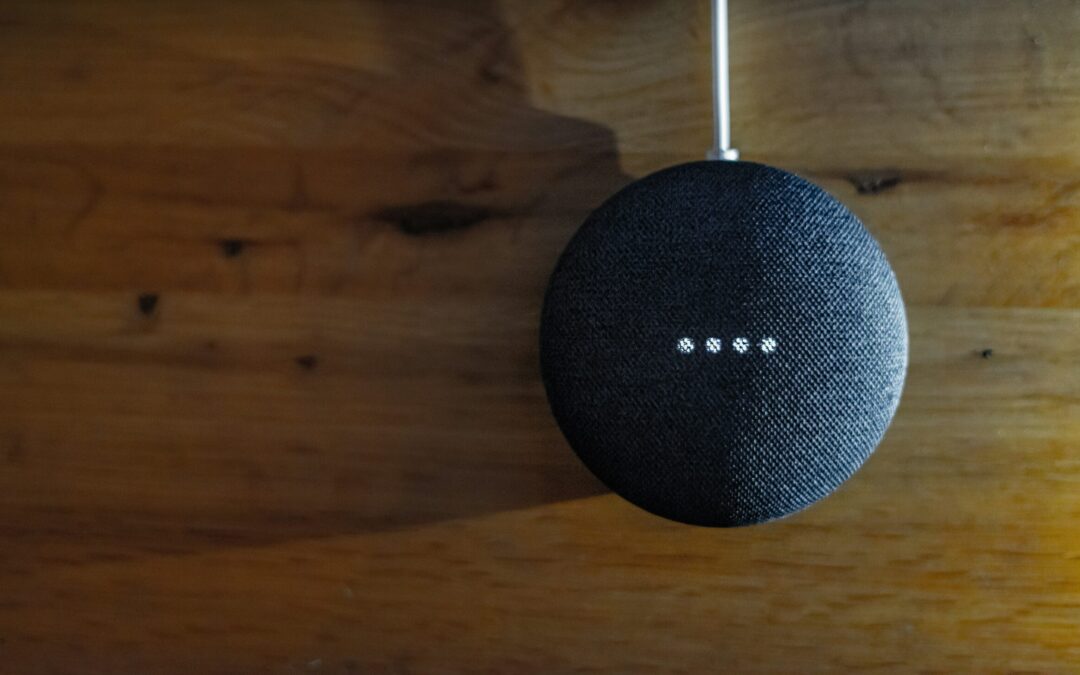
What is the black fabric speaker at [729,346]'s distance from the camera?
2.14ft

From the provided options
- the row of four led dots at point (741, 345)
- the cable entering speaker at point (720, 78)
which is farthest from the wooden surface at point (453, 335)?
the row of four led dots at point (741, 345)

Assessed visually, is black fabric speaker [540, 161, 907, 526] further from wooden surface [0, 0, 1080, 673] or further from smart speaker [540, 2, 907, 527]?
wooden surface [0, 0, 1080, 673]

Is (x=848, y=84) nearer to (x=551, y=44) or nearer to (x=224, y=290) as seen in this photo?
(x=551, y=44)

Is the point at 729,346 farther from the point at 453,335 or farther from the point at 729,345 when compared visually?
the point at 453,335

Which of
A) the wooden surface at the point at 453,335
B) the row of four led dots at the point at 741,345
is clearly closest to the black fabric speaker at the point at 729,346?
the row of four led dots at the point at 741,345

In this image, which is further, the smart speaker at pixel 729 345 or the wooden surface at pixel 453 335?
the wooden surface at pixel 453 335

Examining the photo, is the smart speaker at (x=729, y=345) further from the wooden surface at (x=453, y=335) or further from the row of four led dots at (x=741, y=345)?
the wooden surface at (x=453, y=335)

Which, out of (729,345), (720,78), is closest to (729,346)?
(729,345)

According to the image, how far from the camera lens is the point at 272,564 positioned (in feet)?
2.90

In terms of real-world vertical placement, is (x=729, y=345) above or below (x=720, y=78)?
below

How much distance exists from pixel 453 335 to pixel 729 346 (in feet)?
1.03

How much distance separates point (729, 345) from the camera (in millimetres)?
650

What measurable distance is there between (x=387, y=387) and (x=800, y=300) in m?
0.41

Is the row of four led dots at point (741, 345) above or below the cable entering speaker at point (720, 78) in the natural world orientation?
below
